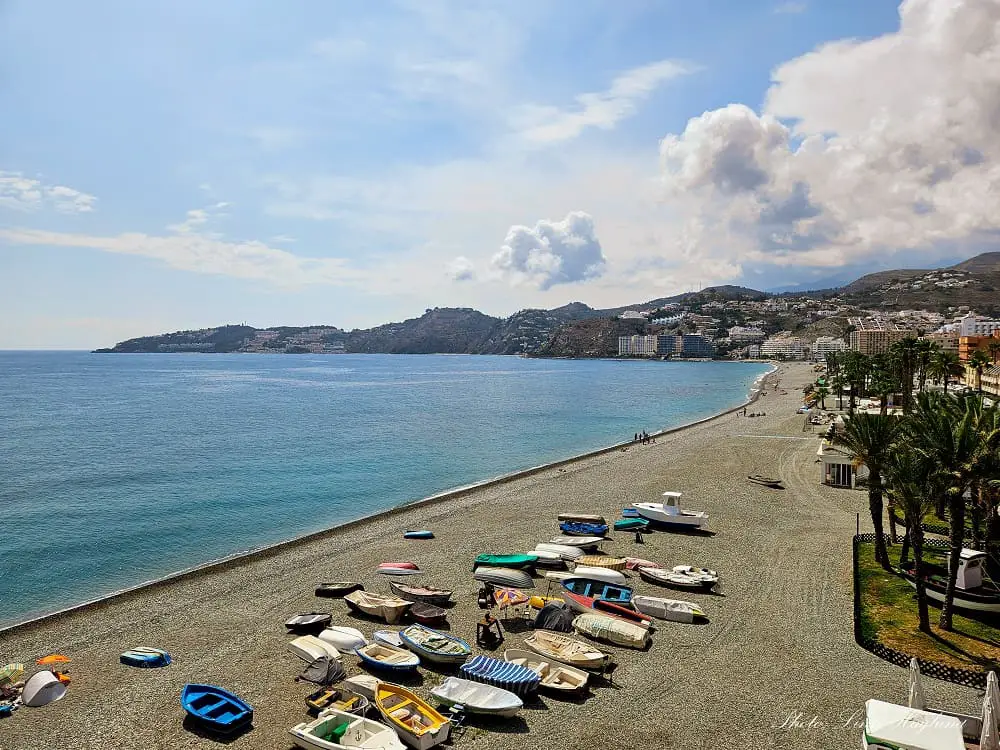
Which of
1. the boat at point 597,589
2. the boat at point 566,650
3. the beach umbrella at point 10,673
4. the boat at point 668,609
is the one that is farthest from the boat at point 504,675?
the beach umbrella at point 10,673

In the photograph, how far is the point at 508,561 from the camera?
2542 cm

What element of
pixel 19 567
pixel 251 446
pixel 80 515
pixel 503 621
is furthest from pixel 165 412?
pixel 503 621

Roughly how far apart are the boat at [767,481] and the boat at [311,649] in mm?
29540

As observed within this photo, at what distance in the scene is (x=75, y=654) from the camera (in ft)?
63.7

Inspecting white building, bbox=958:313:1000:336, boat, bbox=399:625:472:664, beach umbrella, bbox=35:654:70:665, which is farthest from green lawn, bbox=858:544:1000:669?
white building, bbox=958:313:1000:336

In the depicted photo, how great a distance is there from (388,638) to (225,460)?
4393cm

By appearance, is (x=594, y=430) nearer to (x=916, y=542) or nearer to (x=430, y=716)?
(x=916, y=542)

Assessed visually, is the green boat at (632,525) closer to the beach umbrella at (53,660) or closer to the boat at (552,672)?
the boat at (552,672)

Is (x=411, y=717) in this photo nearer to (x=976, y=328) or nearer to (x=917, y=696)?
(x=917, y=696)

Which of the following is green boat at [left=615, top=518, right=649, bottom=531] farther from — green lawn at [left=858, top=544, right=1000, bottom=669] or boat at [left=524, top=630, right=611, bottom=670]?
boat at [left=524, top=630, right=611, bottom=670]

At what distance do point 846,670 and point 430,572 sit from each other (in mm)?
14779

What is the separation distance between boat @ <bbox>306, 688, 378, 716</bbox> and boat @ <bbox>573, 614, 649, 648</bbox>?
6342 mm

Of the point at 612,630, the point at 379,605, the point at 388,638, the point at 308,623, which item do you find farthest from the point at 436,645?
the point at 612,630

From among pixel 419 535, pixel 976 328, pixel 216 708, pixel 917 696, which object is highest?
pixel 976 328
